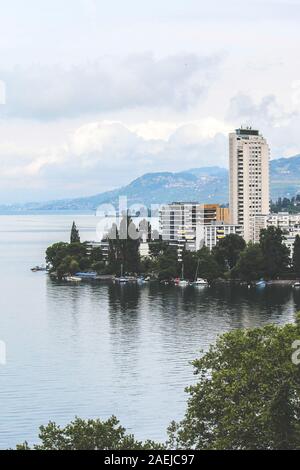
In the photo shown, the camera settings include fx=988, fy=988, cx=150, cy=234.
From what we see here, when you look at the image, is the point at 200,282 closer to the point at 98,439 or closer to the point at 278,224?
the point at 278,224

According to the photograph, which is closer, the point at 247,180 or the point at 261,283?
the point at 261,283

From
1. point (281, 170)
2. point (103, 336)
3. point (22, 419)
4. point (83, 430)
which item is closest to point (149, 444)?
point (83, 430)

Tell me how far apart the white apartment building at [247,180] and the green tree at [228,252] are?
18.6 ft

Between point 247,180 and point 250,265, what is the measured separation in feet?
29.0

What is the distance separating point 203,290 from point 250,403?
810 inches

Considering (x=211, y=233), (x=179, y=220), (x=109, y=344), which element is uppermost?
(x=179, y=220)

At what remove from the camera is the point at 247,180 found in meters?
38.2

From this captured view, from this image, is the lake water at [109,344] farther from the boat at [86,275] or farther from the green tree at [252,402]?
the boat at [86,275]

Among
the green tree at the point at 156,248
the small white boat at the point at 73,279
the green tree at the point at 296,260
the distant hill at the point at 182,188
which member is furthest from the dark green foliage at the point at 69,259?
the distant hill at the point at 182,188

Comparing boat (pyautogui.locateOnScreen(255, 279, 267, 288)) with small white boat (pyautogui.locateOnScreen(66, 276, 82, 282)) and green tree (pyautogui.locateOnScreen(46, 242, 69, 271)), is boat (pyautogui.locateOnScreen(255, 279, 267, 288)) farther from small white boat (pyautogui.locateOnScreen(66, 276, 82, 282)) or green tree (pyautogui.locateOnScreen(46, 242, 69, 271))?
green tree (pyautogui.locateOnScreen(46, 242, 69, 271))

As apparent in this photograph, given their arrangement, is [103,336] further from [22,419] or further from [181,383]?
[22,419]

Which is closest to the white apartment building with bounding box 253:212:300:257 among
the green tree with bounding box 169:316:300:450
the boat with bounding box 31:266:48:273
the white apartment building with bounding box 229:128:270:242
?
the white apartment building with bounding box 229:128:270:242

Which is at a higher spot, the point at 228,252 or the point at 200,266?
the point at 228,252

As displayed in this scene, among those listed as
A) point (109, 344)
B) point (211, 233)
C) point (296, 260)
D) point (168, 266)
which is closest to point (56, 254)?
point (168, 266)
